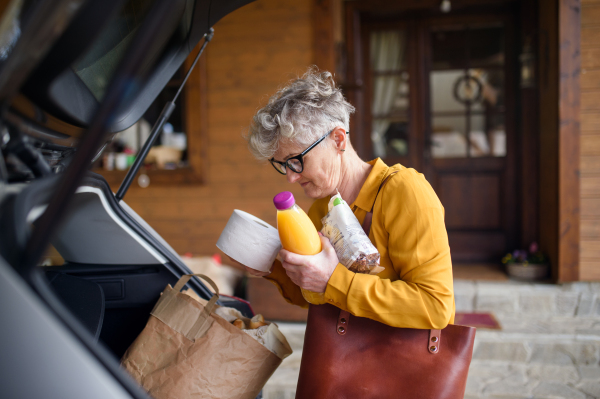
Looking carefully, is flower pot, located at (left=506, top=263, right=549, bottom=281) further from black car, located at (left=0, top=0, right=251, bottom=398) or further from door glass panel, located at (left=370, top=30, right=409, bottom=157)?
black car, located at (left=0, top=0, right=251, bottom=398)

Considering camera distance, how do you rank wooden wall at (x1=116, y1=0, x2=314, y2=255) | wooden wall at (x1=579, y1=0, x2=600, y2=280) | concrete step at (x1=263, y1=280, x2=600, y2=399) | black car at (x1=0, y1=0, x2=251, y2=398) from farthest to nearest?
wooden wall at (x1=116, y1=0, x2=314, y2=255), wooden wall at (x1=579, y1=0, x2=600, y2=280), concrete step at (x1=263, y1=280, x2=600, y2=399), black car at (x1=0, y1=0, x2=251, y2=398)

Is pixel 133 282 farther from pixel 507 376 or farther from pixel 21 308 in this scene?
pixel 507 376

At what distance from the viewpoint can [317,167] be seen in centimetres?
119

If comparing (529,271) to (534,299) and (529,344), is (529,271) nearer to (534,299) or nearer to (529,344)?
(534,299)

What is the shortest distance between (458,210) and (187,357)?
3.76 meters

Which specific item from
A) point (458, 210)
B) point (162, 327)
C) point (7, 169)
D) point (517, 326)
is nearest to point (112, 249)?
point (162, 327)

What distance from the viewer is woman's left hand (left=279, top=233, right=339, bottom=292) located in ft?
3.26

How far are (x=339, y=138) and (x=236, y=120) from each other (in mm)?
3069

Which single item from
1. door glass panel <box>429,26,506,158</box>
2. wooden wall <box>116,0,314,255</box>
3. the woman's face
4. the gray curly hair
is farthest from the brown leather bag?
door glass panel <box>429,26,506,158</box>

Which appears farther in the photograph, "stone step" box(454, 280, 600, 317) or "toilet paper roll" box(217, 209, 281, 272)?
"stone step" box(454, 280, 600, 317)

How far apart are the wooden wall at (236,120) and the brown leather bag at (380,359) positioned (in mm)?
2865

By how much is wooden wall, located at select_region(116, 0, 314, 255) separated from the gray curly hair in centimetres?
268

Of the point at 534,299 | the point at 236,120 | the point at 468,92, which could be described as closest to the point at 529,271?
the point at 534,299

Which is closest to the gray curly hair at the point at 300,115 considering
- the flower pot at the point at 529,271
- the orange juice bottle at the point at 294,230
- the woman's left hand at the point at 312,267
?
the orange juice bottle at the point at 294,230
